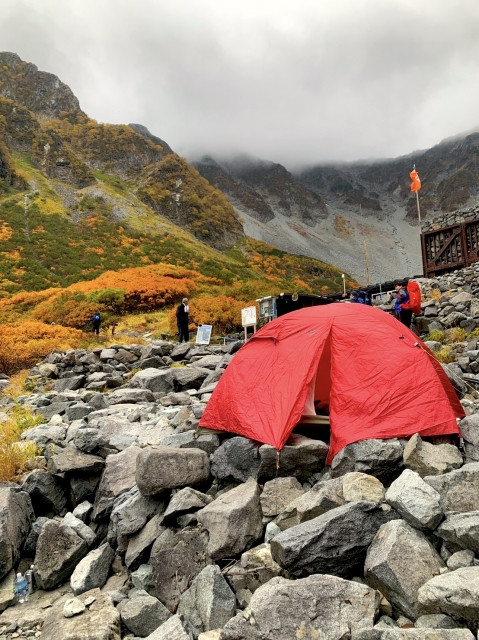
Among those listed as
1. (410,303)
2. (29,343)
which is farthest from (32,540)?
(29,343)

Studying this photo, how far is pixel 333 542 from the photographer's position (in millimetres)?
3861

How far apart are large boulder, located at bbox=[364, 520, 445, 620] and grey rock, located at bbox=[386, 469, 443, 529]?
0.39ft

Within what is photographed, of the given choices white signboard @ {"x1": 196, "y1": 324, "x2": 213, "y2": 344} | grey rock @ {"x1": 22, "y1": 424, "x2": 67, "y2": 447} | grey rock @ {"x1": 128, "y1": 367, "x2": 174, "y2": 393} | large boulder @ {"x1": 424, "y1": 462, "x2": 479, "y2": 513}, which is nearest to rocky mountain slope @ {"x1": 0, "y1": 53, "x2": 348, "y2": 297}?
white signboard @ {"x1": 196, "y1": 324, "x2": 213, "y2": 344}

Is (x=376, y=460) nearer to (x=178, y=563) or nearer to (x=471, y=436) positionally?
(x=471, y=436)

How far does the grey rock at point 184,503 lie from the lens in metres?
4.98

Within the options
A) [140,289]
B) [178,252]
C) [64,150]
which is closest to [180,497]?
[140,289]

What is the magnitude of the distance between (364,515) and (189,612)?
181 centimetres

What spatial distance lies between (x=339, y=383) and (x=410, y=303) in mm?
9841

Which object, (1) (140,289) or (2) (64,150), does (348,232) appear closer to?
(2) (64,150)

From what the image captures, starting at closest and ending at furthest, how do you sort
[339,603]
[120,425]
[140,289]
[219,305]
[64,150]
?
1. [339,603]
2. [120,425]
3. [219,305]
4. [140,289]
5. [64,150]

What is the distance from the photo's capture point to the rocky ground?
334 centimetres

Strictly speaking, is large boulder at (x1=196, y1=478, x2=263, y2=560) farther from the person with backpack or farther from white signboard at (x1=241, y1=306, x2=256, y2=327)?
the person with backpack

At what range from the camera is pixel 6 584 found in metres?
4.98

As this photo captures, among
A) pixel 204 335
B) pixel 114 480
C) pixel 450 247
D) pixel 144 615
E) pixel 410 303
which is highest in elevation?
pixel 450 247
